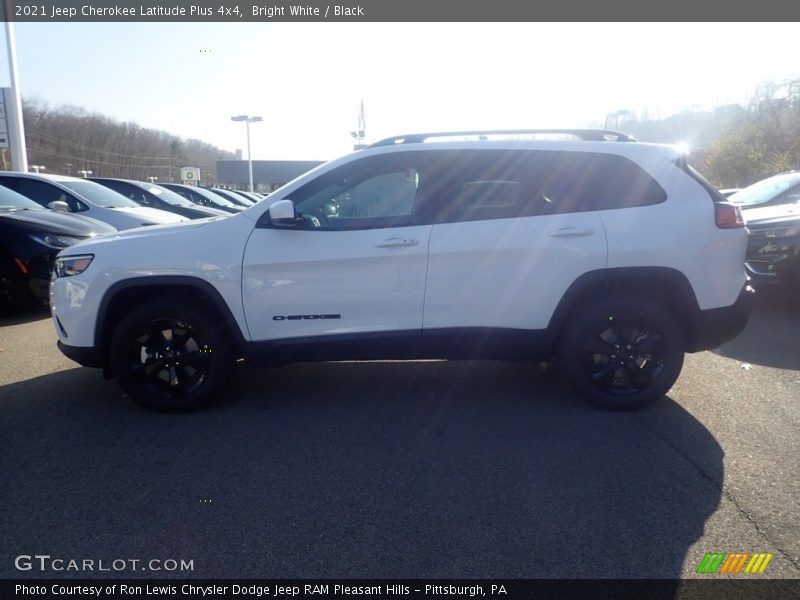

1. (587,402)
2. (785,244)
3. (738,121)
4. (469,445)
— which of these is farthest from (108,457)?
(738,121)

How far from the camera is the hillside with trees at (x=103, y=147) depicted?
169 feet

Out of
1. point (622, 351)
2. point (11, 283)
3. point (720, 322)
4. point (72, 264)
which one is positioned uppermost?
point (72, 264)

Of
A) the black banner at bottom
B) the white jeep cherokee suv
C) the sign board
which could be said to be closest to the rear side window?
the white jeep cherokee suv

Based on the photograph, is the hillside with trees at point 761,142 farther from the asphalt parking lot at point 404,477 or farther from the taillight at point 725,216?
the asphalt parking lot at point 404,477

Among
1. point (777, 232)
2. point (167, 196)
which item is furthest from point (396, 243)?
point (167, 196)

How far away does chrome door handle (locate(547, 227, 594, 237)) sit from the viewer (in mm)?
3783

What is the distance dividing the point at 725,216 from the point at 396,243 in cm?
230

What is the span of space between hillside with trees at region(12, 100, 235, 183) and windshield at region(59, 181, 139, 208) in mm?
48439

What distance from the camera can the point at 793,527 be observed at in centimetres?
265

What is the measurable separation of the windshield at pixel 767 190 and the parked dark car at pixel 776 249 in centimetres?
148

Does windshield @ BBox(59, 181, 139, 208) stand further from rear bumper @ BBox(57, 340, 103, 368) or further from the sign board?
the sign board

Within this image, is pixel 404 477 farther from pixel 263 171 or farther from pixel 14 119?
pixel 263 171

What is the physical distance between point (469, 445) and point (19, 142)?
18.2 m

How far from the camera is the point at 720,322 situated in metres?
3.87
